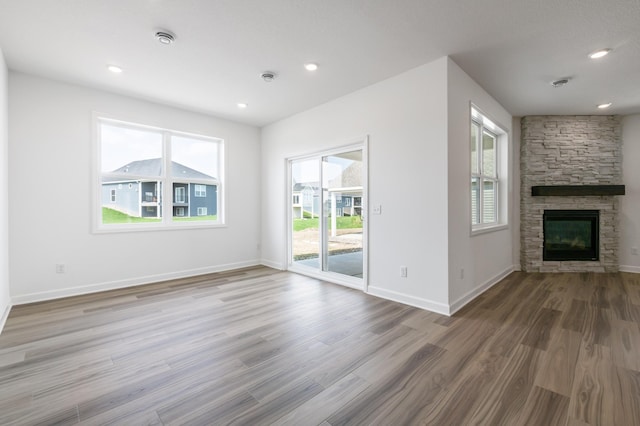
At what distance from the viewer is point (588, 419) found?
1557mm

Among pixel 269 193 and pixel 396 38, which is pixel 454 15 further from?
pixel 269 193

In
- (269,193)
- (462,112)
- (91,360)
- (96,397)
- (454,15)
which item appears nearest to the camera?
(96,397)

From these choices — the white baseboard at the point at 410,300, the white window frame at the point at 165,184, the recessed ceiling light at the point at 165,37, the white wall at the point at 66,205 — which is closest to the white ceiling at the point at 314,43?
the recessed ceiling light at the point at 165,37

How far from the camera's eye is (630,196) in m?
5.05

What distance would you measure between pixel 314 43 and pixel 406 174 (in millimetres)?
1736

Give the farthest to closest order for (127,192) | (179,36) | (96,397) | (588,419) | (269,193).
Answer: (269,193)
(127,192)
(179,36)
(96,397)
(588,419)

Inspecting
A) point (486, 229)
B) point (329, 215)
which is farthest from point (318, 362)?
point (486, 229)

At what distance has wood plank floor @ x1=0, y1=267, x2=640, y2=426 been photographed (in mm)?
1626

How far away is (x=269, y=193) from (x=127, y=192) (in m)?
2.31

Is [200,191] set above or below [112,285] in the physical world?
above

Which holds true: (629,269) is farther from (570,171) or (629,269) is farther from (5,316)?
(5,316)

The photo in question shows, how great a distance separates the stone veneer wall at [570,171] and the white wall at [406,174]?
3.25 m

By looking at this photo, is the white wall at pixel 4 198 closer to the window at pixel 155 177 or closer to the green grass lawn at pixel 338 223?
the window at pixel 155 177

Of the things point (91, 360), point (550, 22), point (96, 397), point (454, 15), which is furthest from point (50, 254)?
point (550, 22)
